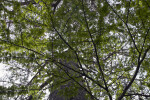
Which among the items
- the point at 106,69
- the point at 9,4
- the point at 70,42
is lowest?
the point at 106,69

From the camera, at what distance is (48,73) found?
2184 mm

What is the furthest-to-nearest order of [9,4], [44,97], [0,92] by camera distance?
[44,97] < [9,4] < [0,92]

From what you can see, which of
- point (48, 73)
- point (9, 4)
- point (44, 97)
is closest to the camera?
point (9, 4)

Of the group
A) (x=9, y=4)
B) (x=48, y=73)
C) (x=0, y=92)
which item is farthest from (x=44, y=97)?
(x=9, y=4)

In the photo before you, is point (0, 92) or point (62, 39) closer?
point (0, 92)

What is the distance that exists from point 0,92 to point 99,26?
1670mm

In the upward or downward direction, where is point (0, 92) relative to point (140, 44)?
downward

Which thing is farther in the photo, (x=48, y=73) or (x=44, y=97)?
(x=44, y=97)

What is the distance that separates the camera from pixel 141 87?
222 cm

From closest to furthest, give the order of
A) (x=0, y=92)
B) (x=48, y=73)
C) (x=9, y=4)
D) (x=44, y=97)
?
(x=0, y=92) < (x=9, y=4) < (x=48, y=73) < (x=44, y=97)

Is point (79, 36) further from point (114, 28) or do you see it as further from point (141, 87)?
point (141, 87)

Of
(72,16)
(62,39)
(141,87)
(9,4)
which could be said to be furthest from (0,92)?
(141,87)

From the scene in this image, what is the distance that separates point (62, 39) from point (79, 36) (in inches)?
10.9

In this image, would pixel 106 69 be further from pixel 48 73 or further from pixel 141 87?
pixel 48 73
